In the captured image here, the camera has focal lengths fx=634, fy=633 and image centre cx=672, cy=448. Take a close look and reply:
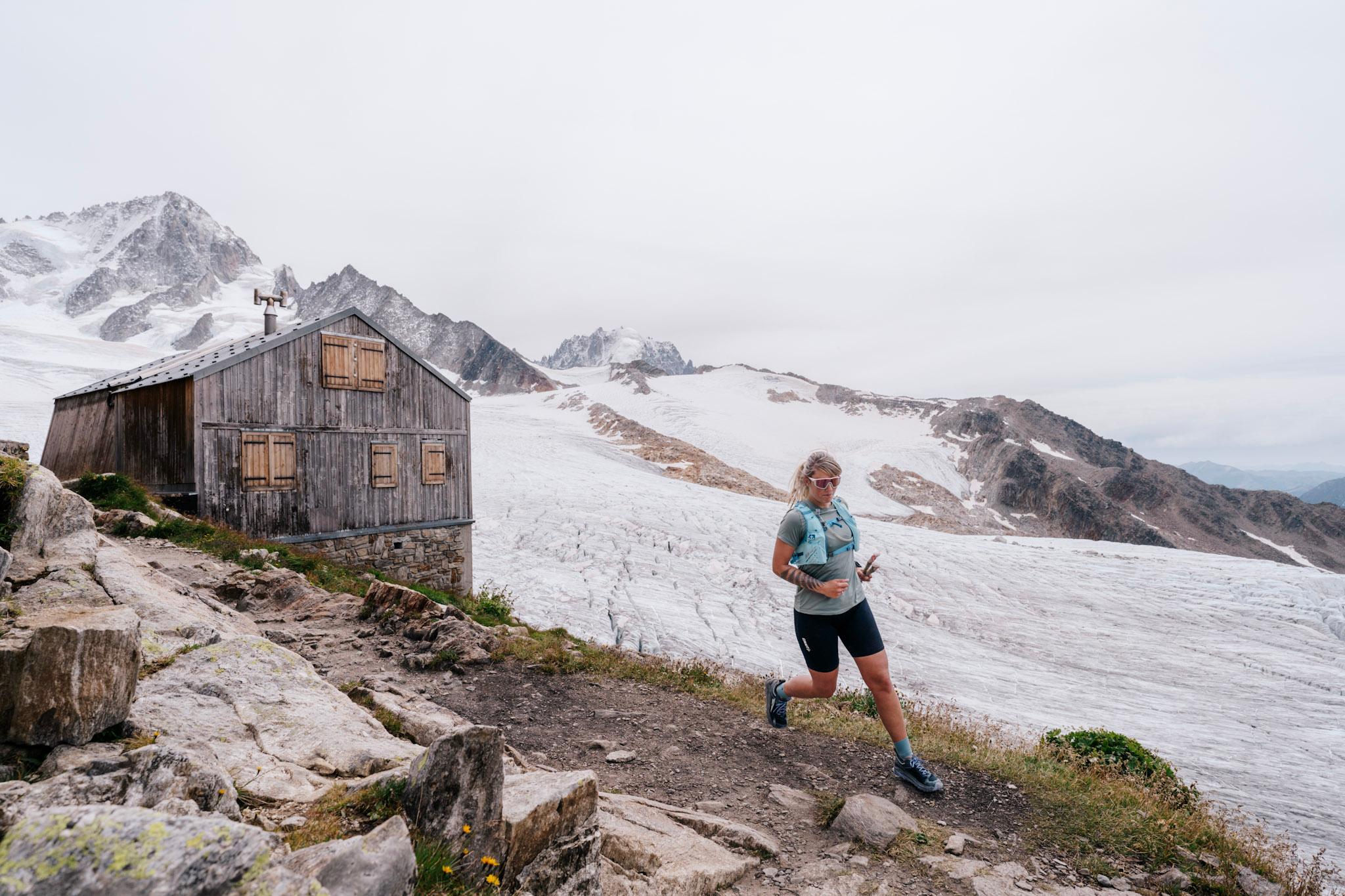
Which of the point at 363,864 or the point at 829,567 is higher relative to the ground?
the point at 829,567

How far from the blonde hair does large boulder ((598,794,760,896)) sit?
Answer: 285cm

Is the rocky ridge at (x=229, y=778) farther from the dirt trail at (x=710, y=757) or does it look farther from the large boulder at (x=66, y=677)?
the dirt trail at (x=710, y=757)

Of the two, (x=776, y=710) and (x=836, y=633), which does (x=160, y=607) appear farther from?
(x=836, y=633)

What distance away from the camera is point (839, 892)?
427cm

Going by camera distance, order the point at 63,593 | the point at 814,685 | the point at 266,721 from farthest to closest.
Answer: the point at 814,685
the point at 63,593
the point at 266,721

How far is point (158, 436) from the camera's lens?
54.1 ft

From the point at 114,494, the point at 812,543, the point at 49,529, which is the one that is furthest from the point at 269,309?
the point at 812,543

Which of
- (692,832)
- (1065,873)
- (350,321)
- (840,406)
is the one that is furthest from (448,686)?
(840,406)

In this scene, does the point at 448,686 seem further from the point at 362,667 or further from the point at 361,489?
the point at 361,489

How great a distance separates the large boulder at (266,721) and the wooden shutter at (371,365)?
1451 centimetres

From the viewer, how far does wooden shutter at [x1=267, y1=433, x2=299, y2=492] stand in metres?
16.8

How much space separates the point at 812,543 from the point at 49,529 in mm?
7932

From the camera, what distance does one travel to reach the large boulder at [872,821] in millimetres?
4891

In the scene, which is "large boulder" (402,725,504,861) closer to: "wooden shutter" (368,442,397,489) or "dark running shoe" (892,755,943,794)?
"dark running shoe" (892,755,943,794)
